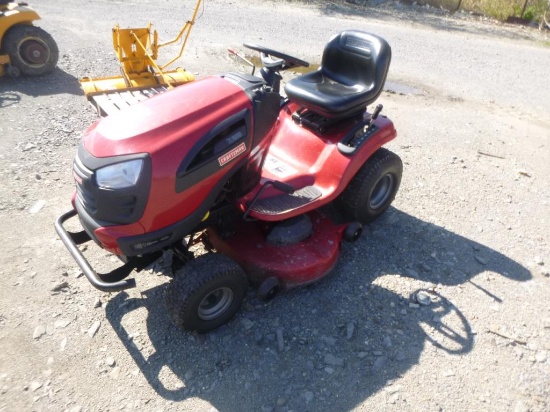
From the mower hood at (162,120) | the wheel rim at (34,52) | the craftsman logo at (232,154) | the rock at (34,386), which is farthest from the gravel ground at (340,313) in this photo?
the mower hood at (162,120)

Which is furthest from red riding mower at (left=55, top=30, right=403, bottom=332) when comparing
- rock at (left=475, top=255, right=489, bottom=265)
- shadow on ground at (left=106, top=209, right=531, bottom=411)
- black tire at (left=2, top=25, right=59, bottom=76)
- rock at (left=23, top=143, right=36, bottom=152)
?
black tire at (left=2, top=25, right=59, bottom=76)

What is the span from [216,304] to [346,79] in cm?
200

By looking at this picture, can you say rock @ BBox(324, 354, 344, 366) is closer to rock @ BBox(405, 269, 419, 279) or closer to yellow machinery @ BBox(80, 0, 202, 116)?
rock @ BBox(405, 269, 419, 279)

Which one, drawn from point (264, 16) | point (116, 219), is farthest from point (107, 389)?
point (264, 16)

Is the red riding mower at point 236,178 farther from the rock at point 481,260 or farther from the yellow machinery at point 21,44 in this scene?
the yellow machinery at point 21,44

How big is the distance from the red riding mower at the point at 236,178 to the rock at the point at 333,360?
473 mm

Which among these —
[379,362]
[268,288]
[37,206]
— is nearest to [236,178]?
[268,288]

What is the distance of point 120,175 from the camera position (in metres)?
2.07

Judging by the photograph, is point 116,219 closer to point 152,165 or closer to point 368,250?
point 152,165

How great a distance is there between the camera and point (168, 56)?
6.64 meters

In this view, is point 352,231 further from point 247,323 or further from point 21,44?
point 21,44

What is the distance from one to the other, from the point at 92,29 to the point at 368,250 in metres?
6.41

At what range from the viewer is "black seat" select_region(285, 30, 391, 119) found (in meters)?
3.12

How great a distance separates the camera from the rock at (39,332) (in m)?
2.54
